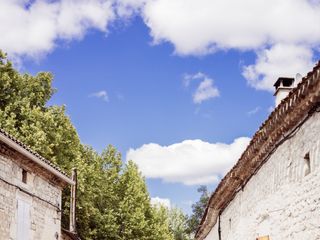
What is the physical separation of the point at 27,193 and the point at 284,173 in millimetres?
9710

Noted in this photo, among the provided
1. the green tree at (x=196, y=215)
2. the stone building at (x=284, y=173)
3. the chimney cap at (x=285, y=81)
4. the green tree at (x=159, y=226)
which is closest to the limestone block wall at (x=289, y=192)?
the stone building at (x=284, y=173)

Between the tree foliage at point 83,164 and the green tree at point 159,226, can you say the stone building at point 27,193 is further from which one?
the green tree at point 159,226

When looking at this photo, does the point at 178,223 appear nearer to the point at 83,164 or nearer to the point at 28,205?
the point at 83,164

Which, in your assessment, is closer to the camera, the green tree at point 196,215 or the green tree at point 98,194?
the green tree at point 98,194

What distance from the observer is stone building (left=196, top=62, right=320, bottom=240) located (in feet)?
24.4

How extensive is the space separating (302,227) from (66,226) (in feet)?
68.8

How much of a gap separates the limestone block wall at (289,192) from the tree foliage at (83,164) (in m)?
14.8

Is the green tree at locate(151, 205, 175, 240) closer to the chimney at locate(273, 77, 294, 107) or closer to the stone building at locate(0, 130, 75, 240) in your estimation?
the stone building at locate(0, 130, 75, 240)

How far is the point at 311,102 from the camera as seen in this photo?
7328 millimetres

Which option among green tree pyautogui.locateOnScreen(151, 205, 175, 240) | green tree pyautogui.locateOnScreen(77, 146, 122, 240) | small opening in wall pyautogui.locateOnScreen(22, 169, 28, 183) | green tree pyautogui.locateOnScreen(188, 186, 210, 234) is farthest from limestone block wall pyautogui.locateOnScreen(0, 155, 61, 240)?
green tree pyautogui.locateOnScreen(188, 186, 210, 234)

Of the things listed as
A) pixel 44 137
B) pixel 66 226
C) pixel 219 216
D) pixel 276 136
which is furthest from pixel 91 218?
pixel 276 136

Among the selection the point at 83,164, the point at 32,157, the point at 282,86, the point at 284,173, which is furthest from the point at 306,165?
the point at 83,164

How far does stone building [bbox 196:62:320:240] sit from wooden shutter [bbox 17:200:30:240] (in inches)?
252

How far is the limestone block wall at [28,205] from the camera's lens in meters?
14.9
